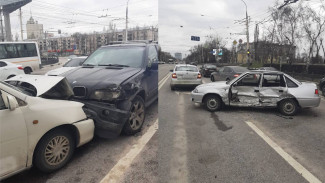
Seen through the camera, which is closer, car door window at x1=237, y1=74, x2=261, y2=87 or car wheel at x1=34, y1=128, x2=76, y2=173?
car wheel at x1=34, y1=128, x2=76, y2=173

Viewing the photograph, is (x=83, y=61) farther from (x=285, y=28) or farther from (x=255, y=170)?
(x=285, y=28)

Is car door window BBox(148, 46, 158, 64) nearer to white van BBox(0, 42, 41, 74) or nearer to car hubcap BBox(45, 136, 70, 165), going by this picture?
white van BBox(0, 42, 41, 74)

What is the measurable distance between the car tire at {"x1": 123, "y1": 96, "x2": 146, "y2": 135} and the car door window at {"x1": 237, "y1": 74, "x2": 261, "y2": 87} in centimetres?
414

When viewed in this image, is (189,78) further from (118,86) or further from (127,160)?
(118,86)

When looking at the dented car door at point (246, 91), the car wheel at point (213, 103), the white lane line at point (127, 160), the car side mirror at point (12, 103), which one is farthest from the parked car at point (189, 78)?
the car side mirror at point (12, 103)

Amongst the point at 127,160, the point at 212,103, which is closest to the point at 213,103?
the point at 212,103

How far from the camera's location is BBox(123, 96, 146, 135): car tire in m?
1.59

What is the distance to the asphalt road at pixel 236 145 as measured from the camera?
217 centimetres

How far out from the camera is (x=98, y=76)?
5.20ft

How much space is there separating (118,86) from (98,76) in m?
0.21

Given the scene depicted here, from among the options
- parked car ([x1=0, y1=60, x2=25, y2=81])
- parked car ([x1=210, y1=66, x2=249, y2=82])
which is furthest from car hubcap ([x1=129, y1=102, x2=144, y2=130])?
parked car ([x1=210, y1=66, x2=249, y2=82])

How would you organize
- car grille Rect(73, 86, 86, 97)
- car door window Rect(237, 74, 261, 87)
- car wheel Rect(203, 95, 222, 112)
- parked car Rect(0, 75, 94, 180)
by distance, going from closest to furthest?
parked car Rect(0, 75, 94, 180), car grille Rect(73, 86, 86, 97), car door window Rect(237, 74, 261, 87), car wheel Rect(203, 95, 222, 112)

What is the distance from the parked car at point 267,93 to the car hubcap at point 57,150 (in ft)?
13.9

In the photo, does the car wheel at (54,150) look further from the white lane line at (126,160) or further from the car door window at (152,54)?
the car door window at (152,54)
